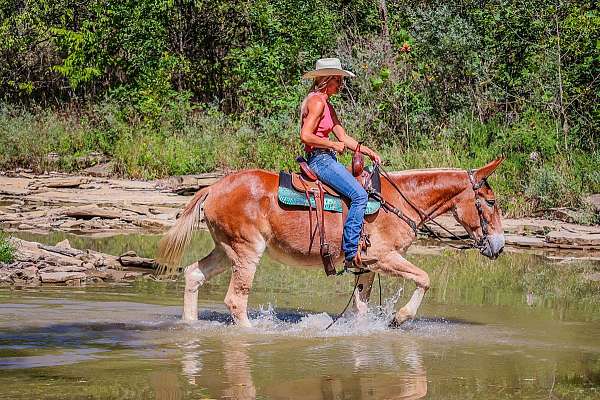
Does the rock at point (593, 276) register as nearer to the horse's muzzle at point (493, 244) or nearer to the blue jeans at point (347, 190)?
the horse's muzzle at point (493, 244)

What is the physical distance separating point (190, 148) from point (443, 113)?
19.5ft

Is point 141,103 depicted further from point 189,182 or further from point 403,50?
point 403,50

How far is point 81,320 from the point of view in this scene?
10.0 metres

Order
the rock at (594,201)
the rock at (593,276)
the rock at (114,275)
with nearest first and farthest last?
the rock at (114,275) < the rock at (593,276) < the rock at (594,201)

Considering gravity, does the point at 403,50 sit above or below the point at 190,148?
above

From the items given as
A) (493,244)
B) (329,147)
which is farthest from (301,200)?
(493,244)

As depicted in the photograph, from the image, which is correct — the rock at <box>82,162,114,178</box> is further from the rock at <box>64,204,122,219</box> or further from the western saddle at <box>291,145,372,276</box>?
the western saddle at <box>291,145,372,276</box>

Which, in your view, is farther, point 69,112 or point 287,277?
point 69,112

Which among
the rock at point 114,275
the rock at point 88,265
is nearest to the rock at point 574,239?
the rock at point 114,275

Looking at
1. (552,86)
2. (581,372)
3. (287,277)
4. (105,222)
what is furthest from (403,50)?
(581,372)

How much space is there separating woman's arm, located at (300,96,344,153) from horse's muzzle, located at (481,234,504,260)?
195 cm

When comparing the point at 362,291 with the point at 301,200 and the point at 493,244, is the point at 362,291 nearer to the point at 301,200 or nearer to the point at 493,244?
the point at 301,200

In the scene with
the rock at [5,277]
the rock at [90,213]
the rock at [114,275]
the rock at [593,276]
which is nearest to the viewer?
the rock at [5,277]

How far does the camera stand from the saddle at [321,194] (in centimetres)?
1013
